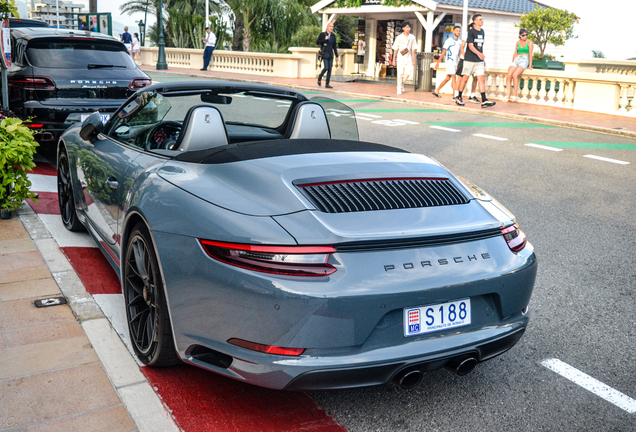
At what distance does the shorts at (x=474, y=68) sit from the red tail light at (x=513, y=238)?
14.8m

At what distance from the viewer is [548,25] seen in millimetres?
33719

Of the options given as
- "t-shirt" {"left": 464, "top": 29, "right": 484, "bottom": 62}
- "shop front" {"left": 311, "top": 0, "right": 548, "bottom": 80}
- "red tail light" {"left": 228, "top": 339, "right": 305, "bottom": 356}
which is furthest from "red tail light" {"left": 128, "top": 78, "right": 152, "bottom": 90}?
"shop front" {"left": 311, "top": 0, "right": 548, "bottom": 80}

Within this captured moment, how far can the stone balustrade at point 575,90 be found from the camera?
16094 mm

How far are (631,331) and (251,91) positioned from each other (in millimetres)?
2809

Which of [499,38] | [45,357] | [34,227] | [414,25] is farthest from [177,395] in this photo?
[499,38]

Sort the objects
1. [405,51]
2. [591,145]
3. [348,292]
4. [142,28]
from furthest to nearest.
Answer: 1. [142,28]
2. [405,51]
3. [591,145]
4. [348,292]

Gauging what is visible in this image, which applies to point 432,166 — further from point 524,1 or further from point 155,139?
point 524,1

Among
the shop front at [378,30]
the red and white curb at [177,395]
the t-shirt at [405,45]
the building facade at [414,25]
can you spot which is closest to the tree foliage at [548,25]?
the building facade at [414,25]

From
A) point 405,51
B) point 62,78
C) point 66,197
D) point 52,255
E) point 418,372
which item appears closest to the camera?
point 418,372

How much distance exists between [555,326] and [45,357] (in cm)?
293

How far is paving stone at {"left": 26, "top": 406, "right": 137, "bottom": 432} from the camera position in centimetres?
276

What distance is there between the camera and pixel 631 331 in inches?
158

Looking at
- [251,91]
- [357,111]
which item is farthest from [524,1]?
[251,91]

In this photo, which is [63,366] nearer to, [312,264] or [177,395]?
[177,395]
